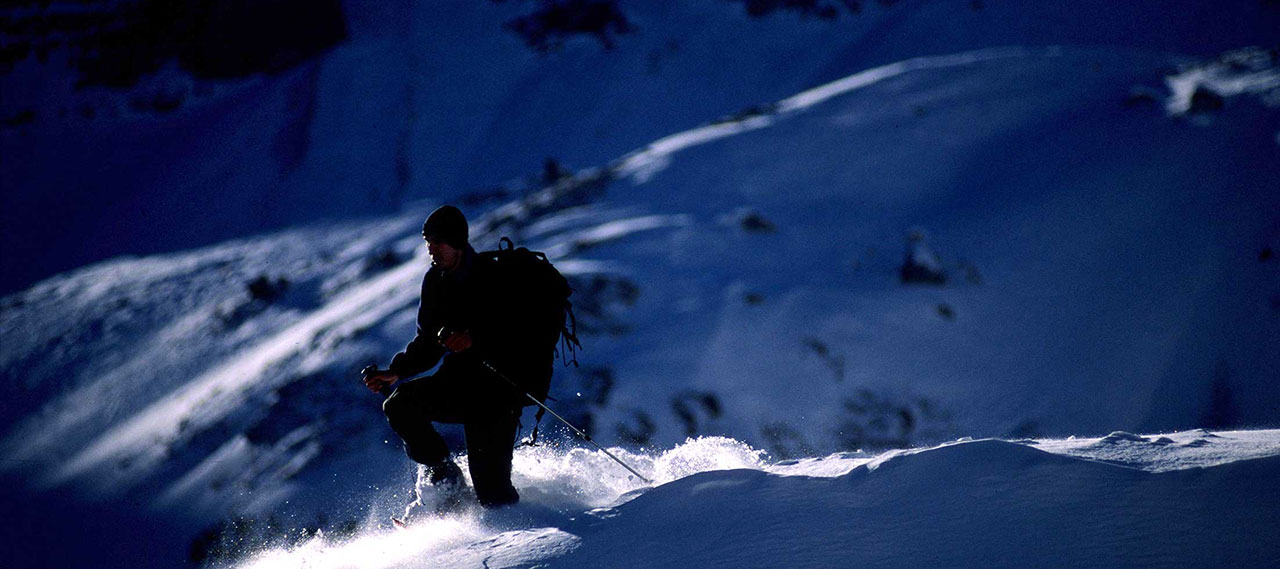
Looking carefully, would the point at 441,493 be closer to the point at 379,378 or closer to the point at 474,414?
the point at 474,414

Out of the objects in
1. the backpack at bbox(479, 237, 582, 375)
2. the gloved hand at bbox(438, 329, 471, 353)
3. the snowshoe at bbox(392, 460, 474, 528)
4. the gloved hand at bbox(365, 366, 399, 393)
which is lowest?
the snowshoe at bbox(392, 460, 474, 528)

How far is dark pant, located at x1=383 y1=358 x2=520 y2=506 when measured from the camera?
183 inches

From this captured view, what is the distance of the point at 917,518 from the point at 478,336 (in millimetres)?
2527

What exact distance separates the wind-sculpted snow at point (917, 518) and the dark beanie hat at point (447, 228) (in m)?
1.59

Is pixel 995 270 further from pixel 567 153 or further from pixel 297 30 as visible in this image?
pixel 297 30

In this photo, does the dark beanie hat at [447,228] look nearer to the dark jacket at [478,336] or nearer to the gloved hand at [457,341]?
the dark jacket at [478,336]

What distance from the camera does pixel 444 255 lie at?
176 inches

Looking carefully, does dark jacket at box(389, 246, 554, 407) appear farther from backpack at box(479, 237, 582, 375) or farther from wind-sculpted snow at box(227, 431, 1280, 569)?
wind-sculpted snow at box(227, 431, 1280, 569)

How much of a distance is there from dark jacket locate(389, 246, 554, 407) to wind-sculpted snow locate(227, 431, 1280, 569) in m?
0.79

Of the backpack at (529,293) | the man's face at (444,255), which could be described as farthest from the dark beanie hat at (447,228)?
the backpack at (529,293)

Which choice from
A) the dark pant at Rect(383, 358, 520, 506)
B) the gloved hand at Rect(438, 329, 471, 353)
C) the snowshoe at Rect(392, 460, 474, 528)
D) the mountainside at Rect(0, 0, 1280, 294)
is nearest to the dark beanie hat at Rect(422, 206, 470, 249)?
the gloved hand at Rect(438, 329, 471, 353)

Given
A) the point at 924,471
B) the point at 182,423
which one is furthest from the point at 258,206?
the point at 924,471

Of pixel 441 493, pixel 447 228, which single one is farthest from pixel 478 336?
pixel 441 493

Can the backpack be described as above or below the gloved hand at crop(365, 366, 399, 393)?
above
